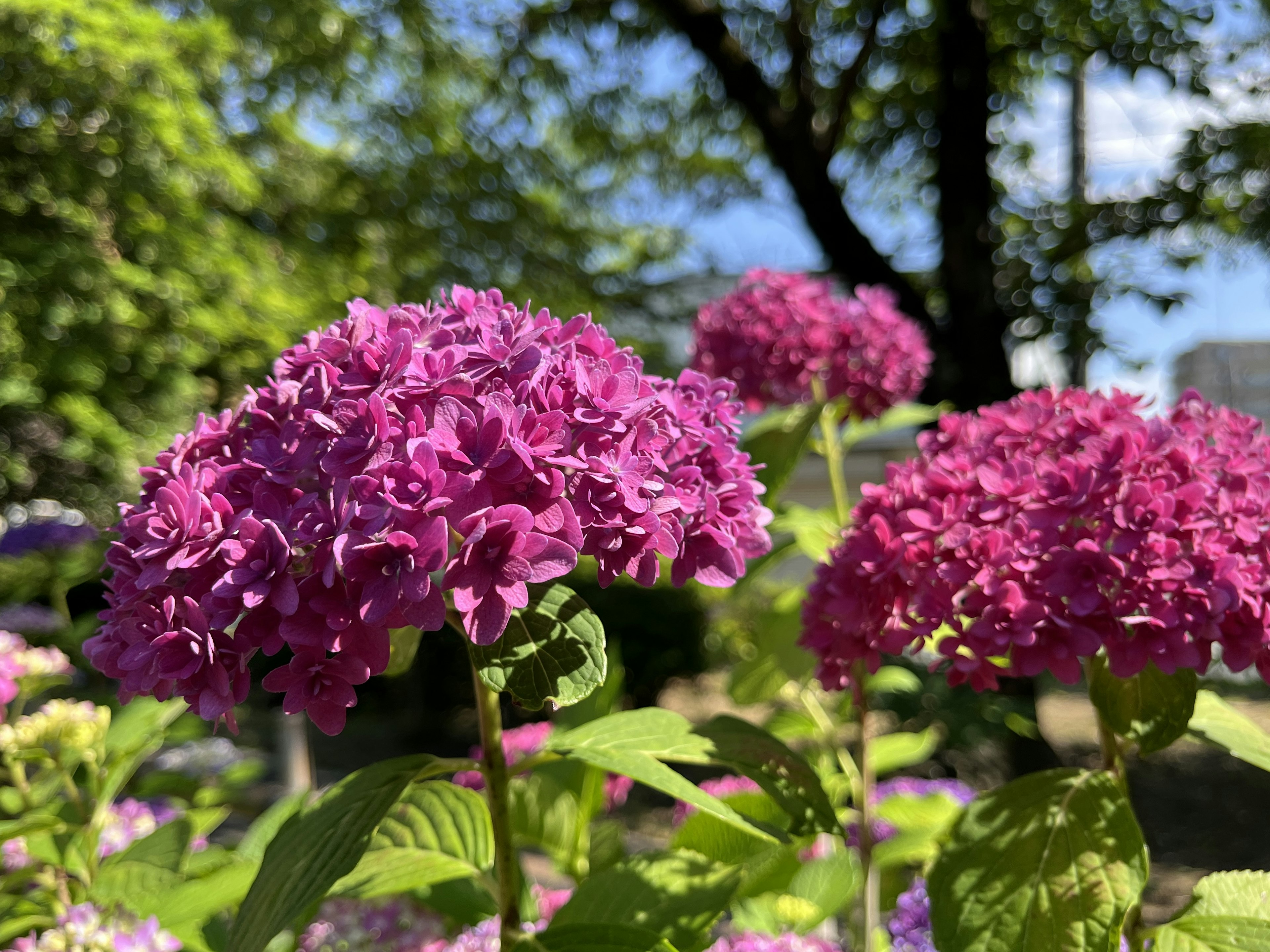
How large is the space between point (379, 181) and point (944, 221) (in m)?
3.99

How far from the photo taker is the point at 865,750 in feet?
5.90

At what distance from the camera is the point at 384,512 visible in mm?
711

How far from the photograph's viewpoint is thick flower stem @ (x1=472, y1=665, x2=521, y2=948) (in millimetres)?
1026

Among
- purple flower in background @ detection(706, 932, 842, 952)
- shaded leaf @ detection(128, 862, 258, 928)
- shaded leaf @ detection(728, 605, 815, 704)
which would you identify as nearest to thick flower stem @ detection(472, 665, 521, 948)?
purple flower in background @ detection(706, 932, 842, 952)

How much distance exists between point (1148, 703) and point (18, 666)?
6.39 ft

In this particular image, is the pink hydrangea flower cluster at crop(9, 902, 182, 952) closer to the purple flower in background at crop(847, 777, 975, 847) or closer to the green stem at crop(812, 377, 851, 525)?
the purple flower in background at crop(847, 777, 975, 847)

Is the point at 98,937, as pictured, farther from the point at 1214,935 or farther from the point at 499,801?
the point at 1214,935

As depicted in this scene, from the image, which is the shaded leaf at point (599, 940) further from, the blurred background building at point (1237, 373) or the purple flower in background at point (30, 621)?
the blurred background building at point (1237, 373)

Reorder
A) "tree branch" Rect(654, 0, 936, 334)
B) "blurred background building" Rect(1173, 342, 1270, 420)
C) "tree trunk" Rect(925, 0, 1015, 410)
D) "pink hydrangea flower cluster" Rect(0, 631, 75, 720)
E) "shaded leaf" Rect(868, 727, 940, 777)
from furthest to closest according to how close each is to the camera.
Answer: "blurred background building" Rect(1173, 342, 1270, 420), "tree branch" Rect(654, 0, 936, 334), "tree trunk" Rect(925, 0, 1015, 410), "shaded leaf" Rect(868, 727, 940, 777), "pink hydrangea flower cluster" Rect(0, 631, 75, 720)

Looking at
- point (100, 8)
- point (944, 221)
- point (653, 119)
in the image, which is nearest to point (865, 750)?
point (944, 221)

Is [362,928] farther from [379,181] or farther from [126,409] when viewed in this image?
[379,181]

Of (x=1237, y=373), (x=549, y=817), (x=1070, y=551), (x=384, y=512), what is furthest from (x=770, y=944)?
(x=1237, y=373)

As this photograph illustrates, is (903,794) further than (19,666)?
Yes

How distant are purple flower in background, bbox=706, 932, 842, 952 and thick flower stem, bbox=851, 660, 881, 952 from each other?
15cm
